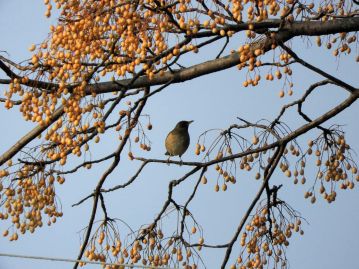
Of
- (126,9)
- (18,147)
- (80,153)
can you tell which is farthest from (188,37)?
(18,147)

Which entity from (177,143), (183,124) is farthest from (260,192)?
(183,124)

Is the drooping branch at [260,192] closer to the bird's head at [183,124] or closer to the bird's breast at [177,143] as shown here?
the bird's breast at [177,143]

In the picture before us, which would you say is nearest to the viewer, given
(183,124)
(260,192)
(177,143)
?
(260,192)

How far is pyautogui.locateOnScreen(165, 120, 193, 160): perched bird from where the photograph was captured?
26.3 feet

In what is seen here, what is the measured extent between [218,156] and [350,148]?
3.83ft

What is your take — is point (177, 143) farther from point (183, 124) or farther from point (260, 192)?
point (260, 192)

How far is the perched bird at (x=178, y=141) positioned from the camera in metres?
8.01

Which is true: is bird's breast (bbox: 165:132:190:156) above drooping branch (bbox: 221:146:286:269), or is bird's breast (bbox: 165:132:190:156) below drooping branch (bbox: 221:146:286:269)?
above

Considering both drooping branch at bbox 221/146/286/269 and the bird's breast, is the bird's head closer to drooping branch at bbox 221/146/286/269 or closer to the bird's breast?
the bird's breast

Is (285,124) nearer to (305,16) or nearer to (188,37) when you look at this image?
(305,16)

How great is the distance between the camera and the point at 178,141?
8000mm

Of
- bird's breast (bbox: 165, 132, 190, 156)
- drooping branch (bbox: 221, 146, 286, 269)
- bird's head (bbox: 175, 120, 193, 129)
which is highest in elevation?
bird's head (bbox: 175, 120, 193, 129)

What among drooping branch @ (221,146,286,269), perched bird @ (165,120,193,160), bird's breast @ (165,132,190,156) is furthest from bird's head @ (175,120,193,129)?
drooping branch @ (221,146,286,269)

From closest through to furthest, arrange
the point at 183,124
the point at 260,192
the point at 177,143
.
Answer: the point at 260,192 → the point at 177,143 → the point at 183,124
